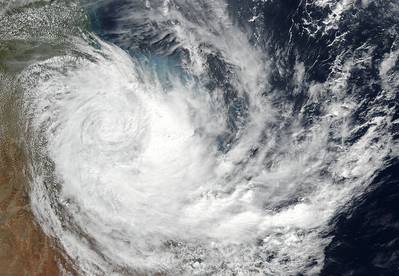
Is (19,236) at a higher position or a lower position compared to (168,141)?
lower

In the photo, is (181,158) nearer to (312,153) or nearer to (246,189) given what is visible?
(246,189)

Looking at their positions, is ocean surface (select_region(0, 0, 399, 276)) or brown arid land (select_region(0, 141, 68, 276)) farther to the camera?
→ brown arid land (select_region(0, 141, 68, 276))

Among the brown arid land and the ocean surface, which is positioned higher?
the ocean surface

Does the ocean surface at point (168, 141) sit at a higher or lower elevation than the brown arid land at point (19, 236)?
higher

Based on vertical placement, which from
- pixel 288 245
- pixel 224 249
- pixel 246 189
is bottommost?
pixel 224 249

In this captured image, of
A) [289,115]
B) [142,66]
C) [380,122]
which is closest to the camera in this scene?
[380,122]

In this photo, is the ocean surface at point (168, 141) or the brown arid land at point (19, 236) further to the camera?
the brown arid land at point (19, 236)

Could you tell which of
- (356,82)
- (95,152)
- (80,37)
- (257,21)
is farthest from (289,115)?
(80,37)

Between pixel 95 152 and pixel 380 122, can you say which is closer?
pixel 380 122
